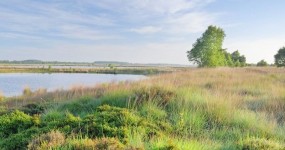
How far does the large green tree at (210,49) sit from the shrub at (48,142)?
5312cm

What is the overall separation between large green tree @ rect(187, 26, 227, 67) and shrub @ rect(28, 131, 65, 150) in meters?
53.1

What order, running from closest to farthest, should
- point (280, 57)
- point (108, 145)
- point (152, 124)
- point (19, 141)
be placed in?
point (108, 145) → point (19, 141) → point (152, 124) → point (280, 57)

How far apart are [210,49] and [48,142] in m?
54.6

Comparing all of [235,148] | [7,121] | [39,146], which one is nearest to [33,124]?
[7,121]

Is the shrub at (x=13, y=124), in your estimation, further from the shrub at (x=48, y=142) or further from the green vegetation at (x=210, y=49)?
the green vegetation at (x=210, y=49)

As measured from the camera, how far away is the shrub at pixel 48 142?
19.2 ft

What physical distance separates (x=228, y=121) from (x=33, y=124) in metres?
4.75

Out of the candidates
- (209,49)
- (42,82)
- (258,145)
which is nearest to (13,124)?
(258,145)

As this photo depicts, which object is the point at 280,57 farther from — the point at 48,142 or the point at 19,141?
the point at 48,142

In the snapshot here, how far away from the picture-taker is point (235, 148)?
6652 mm

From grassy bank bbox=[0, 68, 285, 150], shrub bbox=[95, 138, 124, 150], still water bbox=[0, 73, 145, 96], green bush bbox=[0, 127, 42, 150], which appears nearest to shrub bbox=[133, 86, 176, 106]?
grassy bank bbox=[0, 68, 285, 150]

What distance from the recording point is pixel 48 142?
245 inches

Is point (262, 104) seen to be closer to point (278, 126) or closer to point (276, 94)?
point (276, 94)

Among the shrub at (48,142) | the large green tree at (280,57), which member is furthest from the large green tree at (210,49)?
the shrub at (48,142)
